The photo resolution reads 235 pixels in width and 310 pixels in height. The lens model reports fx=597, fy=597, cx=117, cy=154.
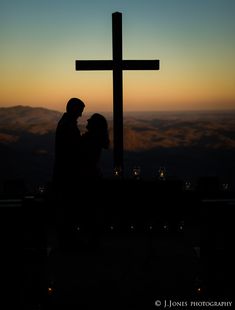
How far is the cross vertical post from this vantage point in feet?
33.6

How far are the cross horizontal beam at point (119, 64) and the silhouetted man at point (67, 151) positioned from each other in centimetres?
205

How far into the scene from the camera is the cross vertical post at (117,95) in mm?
10255

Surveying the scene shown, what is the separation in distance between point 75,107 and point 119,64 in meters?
2.34

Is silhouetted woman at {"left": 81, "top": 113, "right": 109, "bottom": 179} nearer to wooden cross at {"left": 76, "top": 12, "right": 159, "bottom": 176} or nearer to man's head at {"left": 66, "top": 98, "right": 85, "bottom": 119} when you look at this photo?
man's head at {"left": 66, "top": 98, "right": 85, "bottom": 119}

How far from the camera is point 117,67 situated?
33.9ft

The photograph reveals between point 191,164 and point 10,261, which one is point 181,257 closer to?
point 10,261

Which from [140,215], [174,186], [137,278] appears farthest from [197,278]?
[140,215]

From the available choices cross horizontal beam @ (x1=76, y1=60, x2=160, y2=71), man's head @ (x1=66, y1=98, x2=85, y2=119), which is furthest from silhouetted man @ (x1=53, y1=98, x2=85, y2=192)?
cross horizontal beam @ (x1=76, y1=60, x2=160, y2=71)

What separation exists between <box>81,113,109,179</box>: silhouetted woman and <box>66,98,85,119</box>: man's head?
18 centimetres

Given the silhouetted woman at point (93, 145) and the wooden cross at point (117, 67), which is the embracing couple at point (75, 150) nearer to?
the silhouetted woman at point (93, 145)

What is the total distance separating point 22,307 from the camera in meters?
5.91

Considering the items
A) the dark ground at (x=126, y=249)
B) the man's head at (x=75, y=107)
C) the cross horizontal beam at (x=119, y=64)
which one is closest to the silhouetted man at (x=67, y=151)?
the man's head at (x=75, y=107)

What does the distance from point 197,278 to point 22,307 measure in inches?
85.5

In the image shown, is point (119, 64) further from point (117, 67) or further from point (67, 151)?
point (67, 151)
